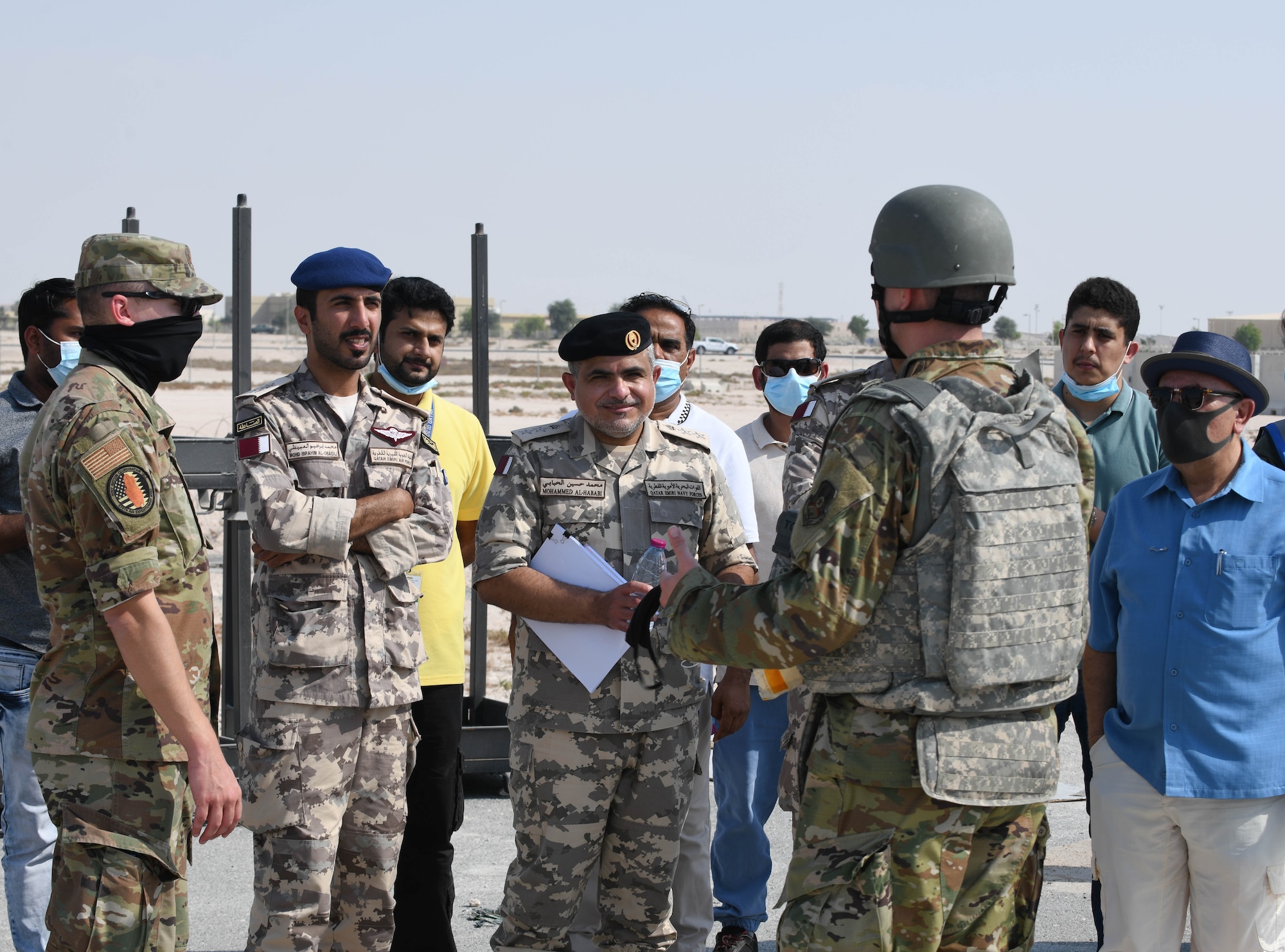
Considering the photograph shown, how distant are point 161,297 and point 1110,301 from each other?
3.46 meters

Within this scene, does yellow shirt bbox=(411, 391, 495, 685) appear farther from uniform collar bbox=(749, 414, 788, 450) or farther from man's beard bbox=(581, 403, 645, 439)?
uniform collar bbox=(749, 414, 788, 450)

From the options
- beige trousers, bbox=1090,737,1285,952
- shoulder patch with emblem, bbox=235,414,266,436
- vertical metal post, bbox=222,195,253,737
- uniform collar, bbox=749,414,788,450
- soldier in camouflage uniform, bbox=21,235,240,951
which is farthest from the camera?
vertical metal post, bbox=222,195,253,737

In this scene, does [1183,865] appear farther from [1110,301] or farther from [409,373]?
[409,373]

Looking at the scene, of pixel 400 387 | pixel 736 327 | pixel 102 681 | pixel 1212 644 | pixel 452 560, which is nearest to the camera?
pixel 102 681

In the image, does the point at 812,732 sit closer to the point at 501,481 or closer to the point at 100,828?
the point at 501,481

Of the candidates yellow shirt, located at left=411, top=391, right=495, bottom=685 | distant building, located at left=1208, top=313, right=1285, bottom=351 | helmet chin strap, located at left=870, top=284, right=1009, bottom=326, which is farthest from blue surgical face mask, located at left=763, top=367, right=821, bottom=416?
distant building, located at left=1208, top=313, right=1285, bottom=351

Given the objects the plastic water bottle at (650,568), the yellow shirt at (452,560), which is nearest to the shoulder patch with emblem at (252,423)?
the yellow shirt at (452,560)

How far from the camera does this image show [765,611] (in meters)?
2.55

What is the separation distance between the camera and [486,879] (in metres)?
4.96

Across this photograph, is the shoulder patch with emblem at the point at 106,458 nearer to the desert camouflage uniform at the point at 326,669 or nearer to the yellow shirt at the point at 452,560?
the desert camouflage uniform at the point at 326,669

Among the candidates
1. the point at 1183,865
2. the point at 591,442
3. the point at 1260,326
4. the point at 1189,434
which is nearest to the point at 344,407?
the point at 591,442

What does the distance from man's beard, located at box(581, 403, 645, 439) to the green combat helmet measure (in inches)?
41.5

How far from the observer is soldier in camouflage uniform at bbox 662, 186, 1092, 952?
8.16 feet

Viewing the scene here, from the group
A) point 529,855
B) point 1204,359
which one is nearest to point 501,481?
point 529,855
